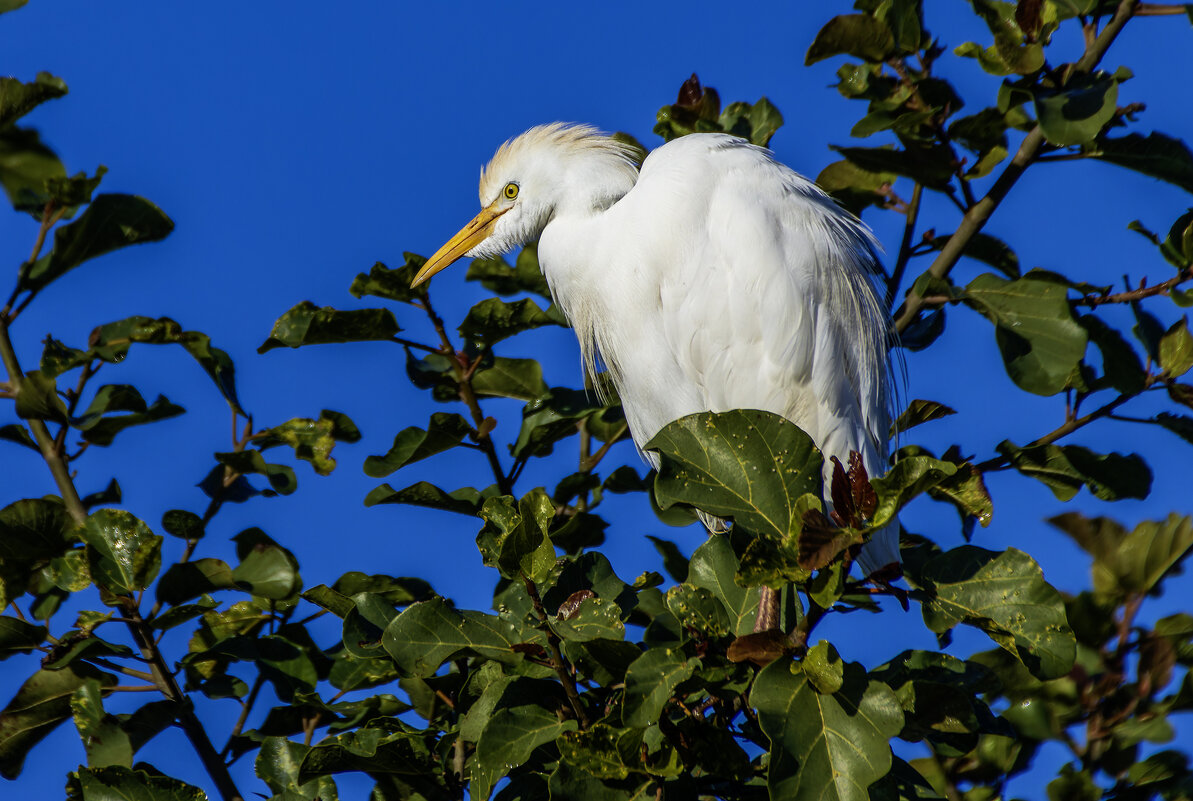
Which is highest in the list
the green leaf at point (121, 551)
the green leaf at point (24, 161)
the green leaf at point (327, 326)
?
the green leaf at point (327, 326)

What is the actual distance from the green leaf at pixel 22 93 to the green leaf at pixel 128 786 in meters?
1.31

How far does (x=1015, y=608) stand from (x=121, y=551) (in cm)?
177

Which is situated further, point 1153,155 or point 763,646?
point 1153,155

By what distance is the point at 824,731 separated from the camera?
1785 millimetres

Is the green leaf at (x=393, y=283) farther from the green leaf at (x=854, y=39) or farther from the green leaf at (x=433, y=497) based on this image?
the green leaf at (x=854, y=39)

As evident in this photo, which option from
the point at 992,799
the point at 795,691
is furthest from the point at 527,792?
the point at 992,799

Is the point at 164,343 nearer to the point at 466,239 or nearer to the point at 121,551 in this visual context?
the point at 121,551

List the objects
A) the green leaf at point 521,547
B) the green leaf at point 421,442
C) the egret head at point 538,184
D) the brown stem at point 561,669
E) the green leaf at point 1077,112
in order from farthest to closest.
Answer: the egret head at point 538,184 → the green leaf at point 421,442 → the green leaf at point 1077,112 → the brown stem at point 561,669 → the green leaf at point 521,547

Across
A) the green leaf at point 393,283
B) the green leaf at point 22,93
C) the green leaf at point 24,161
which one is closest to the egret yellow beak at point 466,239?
the green leaf at point 393,283

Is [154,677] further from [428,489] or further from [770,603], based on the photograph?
[770,603]

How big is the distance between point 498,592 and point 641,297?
1300 millimetres

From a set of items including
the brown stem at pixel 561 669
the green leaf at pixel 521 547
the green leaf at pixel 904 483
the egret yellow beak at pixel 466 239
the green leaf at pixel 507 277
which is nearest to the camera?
the green leaf at pixel 904 483

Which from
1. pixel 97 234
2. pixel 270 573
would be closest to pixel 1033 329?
pixel 270 573

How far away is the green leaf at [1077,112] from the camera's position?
2.32 m
